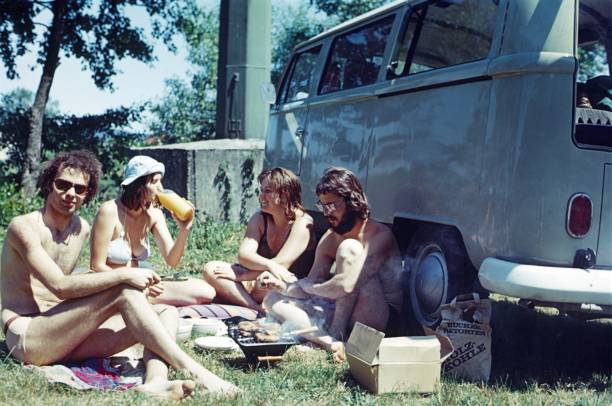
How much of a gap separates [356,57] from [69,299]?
2.90 meters

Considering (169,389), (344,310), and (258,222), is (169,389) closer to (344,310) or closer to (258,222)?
(344,310)

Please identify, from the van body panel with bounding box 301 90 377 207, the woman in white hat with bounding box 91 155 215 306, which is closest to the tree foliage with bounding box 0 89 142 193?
the van body panel with bounding box 301 90 377 207

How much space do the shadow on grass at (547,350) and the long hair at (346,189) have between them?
1.15 metres

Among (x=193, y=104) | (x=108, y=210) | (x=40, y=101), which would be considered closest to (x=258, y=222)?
(x=108, y=210)

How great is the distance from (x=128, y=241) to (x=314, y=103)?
6.71 ft

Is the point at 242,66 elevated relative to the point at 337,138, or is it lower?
elevated

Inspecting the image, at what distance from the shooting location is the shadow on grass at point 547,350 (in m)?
3.57

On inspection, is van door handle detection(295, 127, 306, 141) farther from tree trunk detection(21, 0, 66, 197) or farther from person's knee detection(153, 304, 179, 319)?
tree trunk detection(21, 0, 66, 197)

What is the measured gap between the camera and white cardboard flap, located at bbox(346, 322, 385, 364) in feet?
10.5

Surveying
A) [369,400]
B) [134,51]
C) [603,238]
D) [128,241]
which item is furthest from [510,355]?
[134,51]

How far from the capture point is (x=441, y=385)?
131 inches

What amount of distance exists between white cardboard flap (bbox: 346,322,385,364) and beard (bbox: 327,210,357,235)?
90 centimetres

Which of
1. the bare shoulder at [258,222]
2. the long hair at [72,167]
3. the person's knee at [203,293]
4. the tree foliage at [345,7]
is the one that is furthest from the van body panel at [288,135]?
the tree foliage at [345,7]

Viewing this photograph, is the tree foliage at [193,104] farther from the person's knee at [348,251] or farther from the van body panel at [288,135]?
the person's knee at [348,251]
